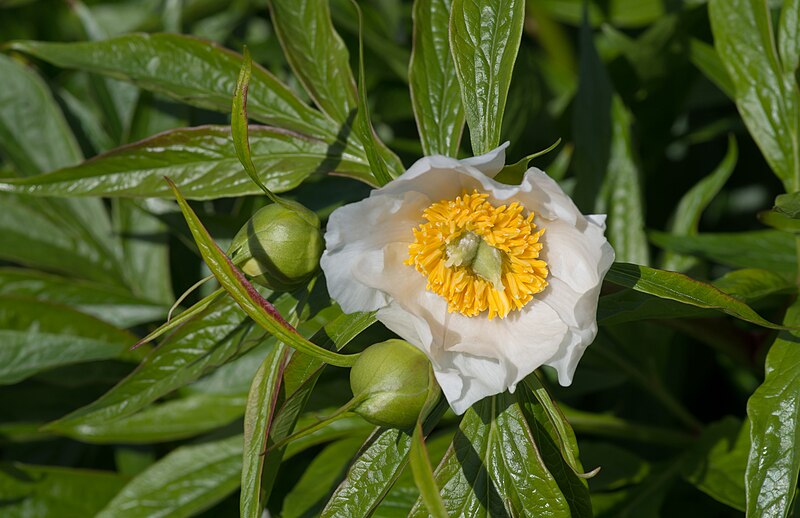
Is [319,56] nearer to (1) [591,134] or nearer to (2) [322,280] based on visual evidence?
(2) [322,280]

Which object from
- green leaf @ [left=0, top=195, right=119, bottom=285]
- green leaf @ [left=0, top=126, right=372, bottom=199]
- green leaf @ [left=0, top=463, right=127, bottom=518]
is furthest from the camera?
green leaf @ [left=0, top=195, right=119, bottom=285]

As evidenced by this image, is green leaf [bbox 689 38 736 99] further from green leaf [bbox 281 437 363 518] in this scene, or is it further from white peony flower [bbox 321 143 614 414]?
green leaf [bbox 281 437 363 518]

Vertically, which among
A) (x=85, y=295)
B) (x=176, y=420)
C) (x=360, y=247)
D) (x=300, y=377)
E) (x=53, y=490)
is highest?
(x=360, y=247)

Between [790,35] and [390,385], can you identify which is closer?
[390,385]

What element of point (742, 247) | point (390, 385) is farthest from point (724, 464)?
point (390, 385)

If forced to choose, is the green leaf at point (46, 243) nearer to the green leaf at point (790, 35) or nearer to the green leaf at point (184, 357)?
the green leaf at point (184, 357)

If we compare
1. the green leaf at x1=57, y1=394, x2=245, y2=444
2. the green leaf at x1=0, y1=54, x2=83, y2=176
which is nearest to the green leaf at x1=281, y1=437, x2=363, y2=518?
the green leaf at x1=57, y1=394, x2=245, y2=444
